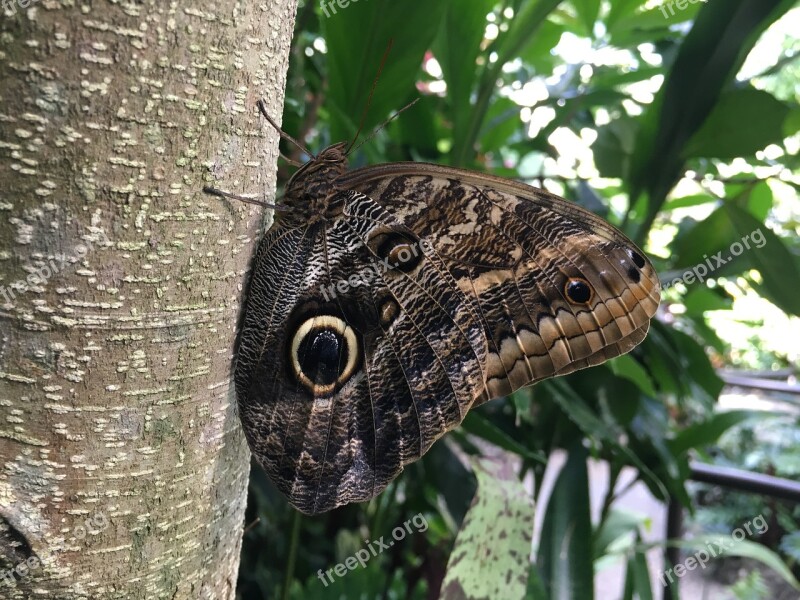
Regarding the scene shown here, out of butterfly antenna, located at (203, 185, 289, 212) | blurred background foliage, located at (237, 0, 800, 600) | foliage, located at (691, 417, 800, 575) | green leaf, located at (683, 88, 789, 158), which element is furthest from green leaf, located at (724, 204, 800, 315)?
foliage, located at (691, 417, 800, 575)

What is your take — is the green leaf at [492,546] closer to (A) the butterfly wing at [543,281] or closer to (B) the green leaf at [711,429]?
(A) the butterfly wing at [543,281]

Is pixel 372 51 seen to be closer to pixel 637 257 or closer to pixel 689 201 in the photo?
pixel 637 257

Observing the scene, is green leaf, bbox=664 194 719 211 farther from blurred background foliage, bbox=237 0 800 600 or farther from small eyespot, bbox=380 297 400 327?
small eyespot, bbox=380 297 400 327

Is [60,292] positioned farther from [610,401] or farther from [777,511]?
[777,511]

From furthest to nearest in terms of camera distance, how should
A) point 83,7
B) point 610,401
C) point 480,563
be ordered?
1. point 610,401
2. point 480,563
3. point 83,7

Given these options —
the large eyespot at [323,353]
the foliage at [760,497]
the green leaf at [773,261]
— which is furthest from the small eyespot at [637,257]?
the foliage at [760,497]

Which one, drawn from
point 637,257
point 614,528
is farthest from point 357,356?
point 614,528

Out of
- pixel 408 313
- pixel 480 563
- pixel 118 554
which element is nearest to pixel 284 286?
pixel 408 313
